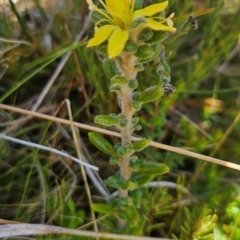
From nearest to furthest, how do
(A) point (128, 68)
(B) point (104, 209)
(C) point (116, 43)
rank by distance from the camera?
(C) point (116, 43), (A) point (128, 68), (B) point (104, 209)

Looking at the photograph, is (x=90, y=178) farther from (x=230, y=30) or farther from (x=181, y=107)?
(x=230, y=30)

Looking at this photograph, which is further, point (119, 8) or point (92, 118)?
point (92, 118)

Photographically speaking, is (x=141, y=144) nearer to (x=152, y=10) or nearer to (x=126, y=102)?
(x=126, y=102)

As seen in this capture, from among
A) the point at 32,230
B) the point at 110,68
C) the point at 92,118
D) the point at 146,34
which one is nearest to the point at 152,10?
the point at 146,34

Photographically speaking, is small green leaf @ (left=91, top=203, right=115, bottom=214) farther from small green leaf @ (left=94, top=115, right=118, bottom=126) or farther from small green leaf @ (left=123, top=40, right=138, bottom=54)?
small green leaf @ (left=123, top=40, right=138, bottom=54)

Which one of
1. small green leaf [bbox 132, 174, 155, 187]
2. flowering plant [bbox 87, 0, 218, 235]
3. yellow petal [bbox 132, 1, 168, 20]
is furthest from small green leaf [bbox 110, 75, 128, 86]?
small green leaf [bbox 132, 174, 155, 187]

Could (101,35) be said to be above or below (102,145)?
above
